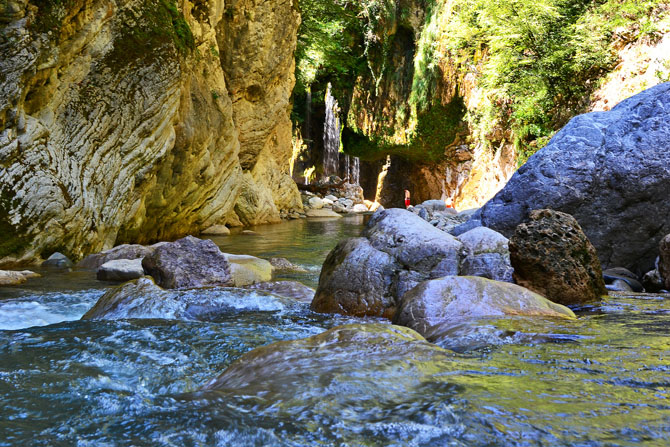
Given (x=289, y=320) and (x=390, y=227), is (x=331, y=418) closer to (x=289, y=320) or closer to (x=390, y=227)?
(x=289, y=320)

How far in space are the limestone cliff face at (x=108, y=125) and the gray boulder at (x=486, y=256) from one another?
221 inches

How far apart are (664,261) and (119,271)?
6703 mm

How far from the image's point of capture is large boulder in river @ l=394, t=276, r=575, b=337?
4.39 metres

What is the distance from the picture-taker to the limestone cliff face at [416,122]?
72.4 feet

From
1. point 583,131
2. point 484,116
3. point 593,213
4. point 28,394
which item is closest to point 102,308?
point 28,394

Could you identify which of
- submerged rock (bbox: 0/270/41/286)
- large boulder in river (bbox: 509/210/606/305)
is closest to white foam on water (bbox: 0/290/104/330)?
submerged rock (bbox: 0/270/41/286)

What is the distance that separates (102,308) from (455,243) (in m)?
3.63

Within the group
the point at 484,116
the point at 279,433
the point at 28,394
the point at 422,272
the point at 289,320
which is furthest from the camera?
the point at 484,116

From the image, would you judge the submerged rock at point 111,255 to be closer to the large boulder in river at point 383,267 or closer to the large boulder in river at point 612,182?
the large boulder in river at point 383,267

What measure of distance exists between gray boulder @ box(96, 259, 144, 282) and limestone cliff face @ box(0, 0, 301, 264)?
1080 millimetres

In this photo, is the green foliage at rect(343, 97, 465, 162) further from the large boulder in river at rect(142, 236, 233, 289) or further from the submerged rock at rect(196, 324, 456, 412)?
the submerged rock at rect(196, 324, 456, 412)

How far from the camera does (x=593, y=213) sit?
694 cm

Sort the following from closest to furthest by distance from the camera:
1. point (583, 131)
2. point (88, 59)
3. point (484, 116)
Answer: point (583, 131) → point (88, 59) → point (484, 116)

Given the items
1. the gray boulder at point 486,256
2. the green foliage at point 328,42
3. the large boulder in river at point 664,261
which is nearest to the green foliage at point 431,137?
the green foliage at point 328,42
